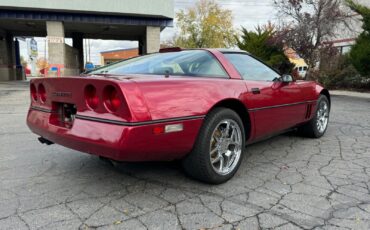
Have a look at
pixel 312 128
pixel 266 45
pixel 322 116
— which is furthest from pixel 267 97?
pixel 266 45

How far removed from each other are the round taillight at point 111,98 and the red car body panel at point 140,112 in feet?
0.11

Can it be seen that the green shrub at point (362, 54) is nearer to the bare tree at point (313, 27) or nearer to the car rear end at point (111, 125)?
the bare tree at point (313, 27)

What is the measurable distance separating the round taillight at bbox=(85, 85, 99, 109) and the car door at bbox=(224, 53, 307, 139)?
1535mm

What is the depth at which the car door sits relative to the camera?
351 centimetres

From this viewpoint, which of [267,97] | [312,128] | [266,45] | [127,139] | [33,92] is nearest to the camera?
[127,139]

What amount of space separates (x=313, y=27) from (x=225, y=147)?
14480 millimetres

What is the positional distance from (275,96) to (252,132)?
0.62 m

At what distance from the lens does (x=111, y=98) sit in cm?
250

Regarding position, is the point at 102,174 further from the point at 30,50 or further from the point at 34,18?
the point at 30,50

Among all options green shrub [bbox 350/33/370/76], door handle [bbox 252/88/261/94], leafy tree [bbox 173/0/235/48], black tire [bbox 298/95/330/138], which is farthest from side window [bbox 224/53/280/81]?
leafy tree [bbox 173/0/235/48]

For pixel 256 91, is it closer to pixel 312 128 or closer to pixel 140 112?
pixel 140 112

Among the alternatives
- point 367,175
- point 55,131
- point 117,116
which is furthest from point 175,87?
point 367,175

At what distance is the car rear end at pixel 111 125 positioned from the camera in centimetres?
237

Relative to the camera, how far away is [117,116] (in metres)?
2.42
